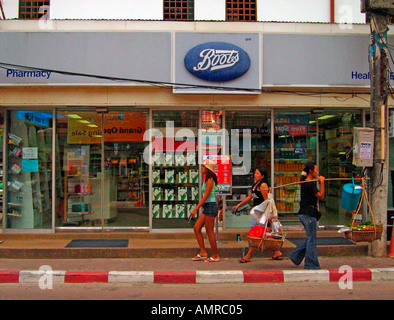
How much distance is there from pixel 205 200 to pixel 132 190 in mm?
3033

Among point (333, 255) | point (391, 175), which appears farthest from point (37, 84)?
point (391, 175)

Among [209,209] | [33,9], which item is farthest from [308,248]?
[33,9]

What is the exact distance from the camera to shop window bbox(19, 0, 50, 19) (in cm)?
1075

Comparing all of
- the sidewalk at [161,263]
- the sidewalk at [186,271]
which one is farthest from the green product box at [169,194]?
the sidewalk at [186,271]

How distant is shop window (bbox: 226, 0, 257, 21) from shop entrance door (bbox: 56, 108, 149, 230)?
11.0 feet

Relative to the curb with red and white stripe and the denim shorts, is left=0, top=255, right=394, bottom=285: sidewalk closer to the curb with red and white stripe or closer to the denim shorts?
the curb with red and white stripe

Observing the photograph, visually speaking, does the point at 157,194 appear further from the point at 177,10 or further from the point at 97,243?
the point at 177,10

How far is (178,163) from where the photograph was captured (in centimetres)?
1089

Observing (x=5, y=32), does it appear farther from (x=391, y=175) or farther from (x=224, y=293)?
(x=391, y=175)

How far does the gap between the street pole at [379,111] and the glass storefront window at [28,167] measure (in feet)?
24.0

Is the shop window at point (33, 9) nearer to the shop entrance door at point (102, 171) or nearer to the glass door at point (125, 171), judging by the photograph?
the shop entrance door at point (102, 171)

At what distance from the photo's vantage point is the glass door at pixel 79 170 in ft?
35.0

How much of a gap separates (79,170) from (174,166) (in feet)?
7.72

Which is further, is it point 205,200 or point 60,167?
point 60,167
